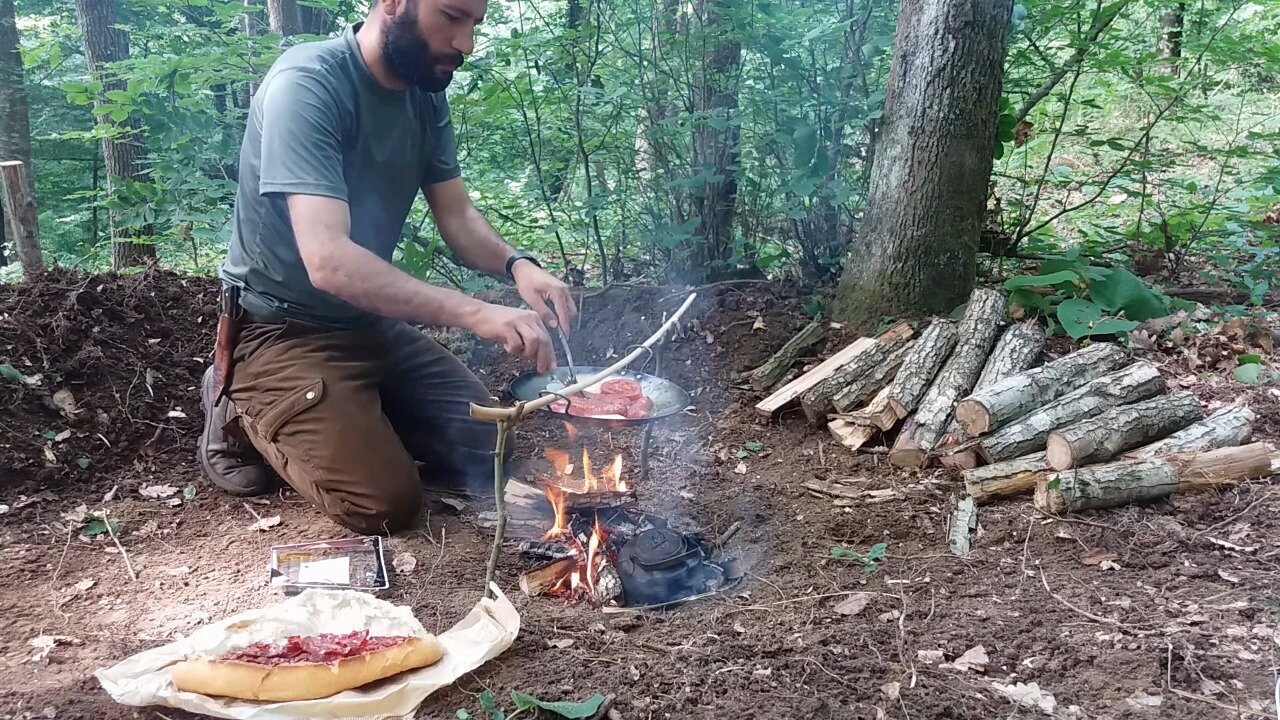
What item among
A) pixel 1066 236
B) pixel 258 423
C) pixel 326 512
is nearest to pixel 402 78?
pixel 258 423

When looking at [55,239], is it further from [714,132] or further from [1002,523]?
[1002,523]

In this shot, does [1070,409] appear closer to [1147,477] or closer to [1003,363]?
[1147,477]

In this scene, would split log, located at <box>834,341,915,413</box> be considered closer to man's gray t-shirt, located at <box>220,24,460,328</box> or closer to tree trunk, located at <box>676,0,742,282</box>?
tree trunk, located at <box>676,0,742,282</box>

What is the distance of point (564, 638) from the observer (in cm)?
248

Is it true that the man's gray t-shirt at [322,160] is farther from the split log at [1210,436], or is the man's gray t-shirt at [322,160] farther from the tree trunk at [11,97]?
the tree trunk at [11,97]

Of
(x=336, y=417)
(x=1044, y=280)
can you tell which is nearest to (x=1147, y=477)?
(x=1044, y=280)

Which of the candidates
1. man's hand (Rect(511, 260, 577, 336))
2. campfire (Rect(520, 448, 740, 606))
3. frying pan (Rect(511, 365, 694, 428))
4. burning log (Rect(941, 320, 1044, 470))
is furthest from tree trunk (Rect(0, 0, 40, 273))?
burning log (Rect(941, 320, 1044, 470))

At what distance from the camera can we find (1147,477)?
3.11m

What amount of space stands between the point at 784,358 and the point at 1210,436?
198 centimetres

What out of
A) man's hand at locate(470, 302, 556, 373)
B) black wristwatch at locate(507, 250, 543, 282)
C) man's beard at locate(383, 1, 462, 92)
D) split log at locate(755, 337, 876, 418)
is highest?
man's beard at locate(383, 1, 462, 92)

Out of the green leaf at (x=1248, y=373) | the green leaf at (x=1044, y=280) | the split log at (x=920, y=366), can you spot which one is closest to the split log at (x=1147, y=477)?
the split log at (x=920, y=366)

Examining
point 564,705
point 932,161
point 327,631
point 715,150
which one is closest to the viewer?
point 564,705

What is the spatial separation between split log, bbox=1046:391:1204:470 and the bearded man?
6.69ft

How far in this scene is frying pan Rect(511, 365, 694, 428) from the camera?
2943 mm
